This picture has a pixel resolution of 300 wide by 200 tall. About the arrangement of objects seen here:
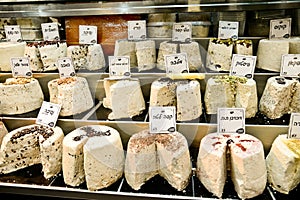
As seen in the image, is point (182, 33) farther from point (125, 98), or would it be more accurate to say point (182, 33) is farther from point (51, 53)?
point (51, 53)

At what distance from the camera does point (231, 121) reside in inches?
64.4

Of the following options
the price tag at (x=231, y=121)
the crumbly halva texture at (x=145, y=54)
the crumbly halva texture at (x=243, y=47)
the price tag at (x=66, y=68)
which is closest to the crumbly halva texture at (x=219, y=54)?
the crumbly halva texture at (x=243, y=47)

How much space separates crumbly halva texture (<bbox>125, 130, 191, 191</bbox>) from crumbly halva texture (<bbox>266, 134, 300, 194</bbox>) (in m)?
0.40

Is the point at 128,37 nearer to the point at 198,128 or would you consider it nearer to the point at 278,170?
the point at 198,128

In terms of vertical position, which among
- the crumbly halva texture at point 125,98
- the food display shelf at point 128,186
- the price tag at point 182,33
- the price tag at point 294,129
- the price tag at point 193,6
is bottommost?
the food display shelf at point 128,186

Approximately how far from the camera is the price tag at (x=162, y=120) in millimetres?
1646

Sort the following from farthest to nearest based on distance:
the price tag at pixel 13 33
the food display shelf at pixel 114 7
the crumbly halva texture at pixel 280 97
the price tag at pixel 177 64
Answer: the price tag at pixel 13 33 → the price tag at pixel 177 64 → the crumbly halva texture at pixel 280 97 → the food display shelf at pixel 114 7

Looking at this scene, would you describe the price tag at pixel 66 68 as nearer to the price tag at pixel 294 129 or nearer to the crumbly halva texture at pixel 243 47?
the crumbly halva texture at pixel 243 47

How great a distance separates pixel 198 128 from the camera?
1.73 meters

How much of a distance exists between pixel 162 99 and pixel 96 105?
1.63ft

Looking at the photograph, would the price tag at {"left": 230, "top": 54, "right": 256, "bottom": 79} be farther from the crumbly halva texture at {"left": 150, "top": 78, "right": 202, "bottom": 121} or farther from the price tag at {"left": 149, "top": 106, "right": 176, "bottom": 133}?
the price tag at {"left": 149, "top": 106, "right": 176, "bottom": 133}

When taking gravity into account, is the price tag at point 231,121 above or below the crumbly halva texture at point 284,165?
above

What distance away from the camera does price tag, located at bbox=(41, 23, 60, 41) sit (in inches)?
86.2

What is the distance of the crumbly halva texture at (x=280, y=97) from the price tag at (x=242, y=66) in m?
0.12
